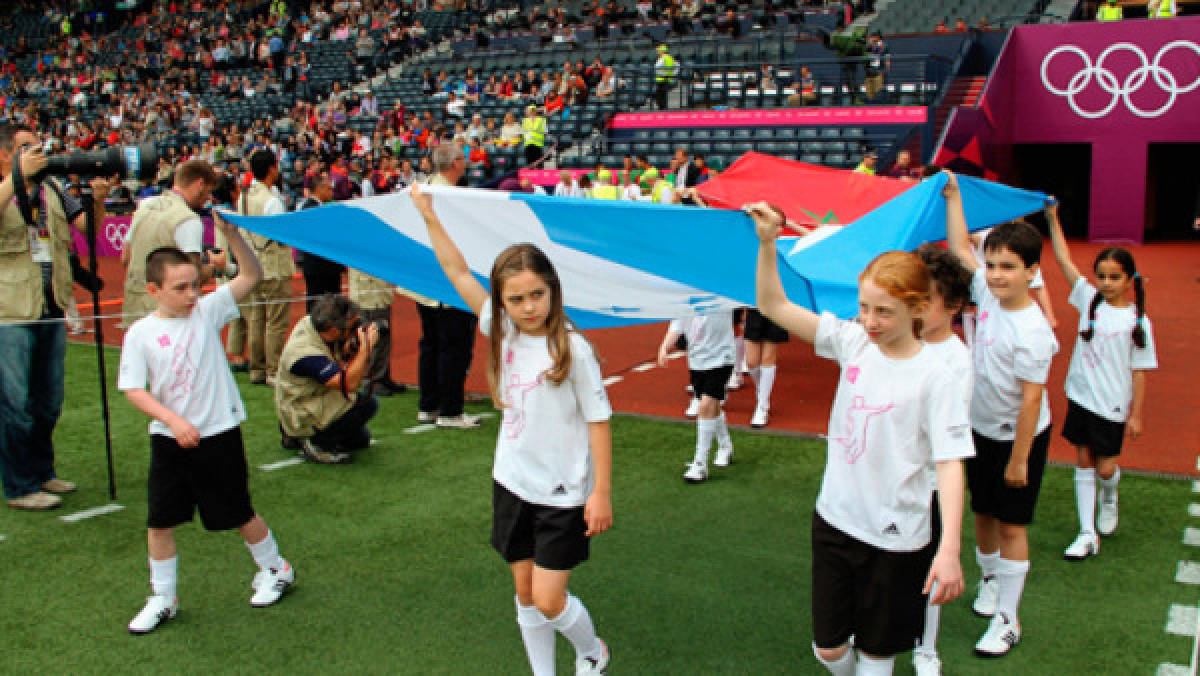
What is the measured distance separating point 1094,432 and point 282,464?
471cm

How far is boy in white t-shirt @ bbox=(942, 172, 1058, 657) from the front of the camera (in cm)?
346

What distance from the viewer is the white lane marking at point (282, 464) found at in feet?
20.0

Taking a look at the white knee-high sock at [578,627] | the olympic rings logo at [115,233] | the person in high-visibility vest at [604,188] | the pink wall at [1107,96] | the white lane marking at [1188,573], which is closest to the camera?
the white knee-high sock at [578,627]

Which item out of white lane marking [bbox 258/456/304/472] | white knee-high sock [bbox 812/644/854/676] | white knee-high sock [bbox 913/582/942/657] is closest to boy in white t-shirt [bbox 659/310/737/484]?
white knee-high sock [bbox 913/582/942/657]

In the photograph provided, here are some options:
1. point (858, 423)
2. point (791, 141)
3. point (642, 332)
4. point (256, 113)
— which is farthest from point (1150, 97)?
point (256, 113)

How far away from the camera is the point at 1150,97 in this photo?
16.7 meters

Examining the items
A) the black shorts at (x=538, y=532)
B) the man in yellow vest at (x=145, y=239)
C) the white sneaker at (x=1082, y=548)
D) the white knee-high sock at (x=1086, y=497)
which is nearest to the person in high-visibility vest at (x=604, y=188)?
the man in yellow vest at (x=145, y=239)

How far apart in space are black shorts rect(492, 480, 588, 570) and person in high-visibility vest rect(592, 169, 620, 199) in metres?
10.2

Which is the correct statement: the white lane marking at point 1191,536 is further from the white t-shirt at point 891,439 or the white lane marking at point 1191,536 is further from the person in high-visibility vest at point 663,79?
the person in high-visibility vest at point 663,79

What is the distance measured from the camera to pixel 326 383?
595 cm

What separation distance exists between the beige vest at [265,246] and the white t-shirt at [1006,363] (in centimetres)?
581

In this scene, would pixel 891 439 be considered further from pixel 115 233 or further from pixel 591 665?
pixel 115 233

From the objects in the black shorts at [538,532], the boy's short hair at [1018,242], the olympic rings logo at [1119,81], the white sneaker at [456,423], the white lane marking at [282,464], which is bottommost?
the white lane marking at [282,464]

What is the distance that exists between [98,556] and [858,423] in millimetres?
3801
